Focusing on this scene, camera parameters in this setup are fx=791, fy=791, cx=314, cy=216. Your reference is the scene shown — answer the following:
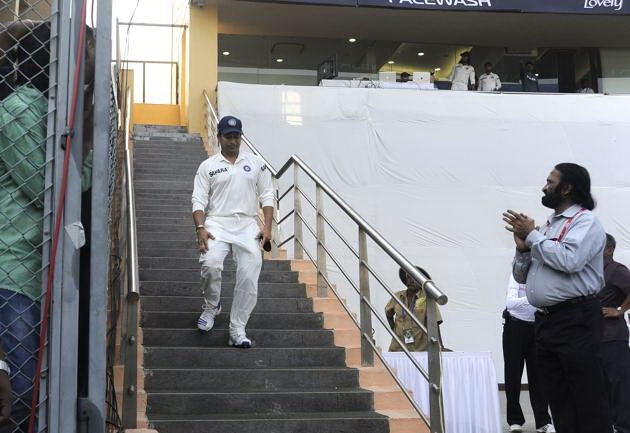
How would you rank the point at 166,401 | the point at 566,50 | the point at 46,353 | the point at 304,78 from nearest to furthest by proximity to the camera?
the point at 46,353 → the point at 166,401 → the point at 304,78 → the point at 566,50

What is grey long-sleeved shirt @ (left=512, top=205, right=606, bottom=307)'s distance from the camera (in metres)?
4.15

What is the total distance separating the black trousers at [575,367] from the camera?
161 inches

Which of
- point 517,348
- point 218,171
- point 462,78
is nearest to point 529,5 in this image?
point 462,78

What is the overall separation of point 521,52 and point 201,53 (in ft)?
26.3

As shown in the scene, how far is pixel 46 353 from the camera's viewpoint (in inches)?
98.5

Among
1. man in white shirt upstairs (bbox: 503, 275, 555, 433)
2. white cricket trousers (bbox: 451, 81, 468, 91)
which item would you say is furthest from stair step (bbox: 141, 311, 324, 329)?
white cricket trousers (bbox: 451, 81, 468, 91)

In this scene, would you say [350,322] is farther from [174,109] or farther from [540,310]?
[174,109]

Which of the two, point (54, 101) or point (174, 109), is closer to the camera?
point (54, 101)

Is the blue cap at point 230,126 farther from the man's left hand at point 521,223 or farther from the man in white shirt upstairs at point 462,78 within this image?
the man in white shirt upstairs at point 462,78

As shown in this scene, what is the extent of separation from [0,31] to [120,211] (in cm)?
412

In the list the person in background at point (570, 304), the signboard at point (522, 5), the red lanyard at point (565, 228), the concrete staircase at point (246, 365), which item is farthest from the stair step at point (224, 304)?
the signboard at point (522, 5)

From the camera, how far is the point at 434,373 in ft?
15.3

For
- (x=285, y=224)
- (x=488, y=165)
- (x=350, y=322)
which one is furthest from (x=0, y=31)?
(x=488, y=165)

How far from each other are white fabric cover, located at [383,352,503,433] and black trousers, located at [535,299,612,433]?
201 centimetres
